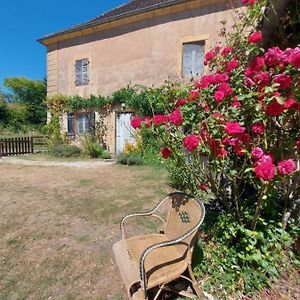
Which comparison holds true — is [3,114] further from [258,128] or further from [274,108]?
[274,108]

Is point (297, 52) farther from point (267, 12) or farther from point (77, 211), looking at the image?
point (77, 211)

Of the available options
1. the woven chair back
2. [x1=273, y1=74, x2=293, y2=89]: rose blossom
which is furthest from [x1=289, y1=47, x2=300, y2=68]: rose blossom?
the woven chair back

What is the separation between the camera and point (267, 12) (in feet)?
9.14

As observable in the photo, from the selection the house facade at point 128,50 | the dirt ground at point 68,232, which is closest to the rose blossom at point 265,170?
the dirt ground at point 68,232

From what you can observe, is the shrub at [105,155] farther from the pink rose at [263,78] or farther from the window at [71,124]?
the pink rose at [263,78]

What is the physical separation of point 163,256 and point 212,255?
0.70 metres

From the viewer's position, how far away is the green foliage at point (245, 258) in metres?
2.28

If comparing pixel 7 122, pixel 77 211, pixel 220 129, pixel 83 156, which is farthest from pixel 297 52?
pixel 7 122

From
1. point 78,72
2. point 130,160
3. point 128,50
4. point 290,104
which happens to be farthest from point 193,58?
point 290,104

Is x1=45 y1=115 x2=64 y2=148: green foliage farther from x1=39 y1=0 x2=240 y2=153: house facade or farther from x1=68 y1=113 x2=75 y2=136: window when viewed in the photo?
x1=68 y1=113 x2=75 y2=136: window

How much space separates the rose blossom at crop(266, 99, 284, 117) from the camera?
1879 mm

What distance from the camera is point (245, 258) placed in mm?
2344

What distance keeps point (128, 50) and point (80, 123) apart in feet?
14.7

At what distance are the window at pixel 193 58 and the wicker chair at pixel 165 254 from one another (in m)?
8.16
